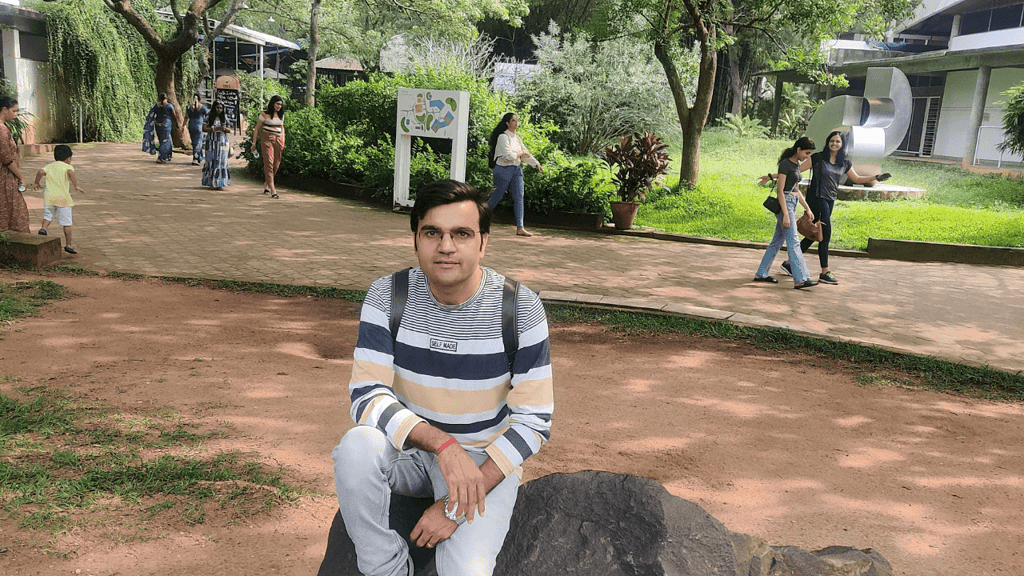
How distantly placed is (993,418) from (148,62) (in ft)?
81.6

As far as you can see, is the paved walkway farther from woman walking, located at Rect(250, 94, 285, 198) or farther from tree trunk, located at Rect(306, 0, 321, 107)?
tree trunk, located at Rect(306, 0, 321, 107)

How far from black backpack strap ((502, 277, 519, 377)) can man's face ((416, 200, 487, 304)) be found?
106 millimetres

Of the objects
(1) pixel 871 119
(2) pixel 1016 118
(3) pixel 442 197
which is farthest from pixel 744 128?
(3) pixel 442 197

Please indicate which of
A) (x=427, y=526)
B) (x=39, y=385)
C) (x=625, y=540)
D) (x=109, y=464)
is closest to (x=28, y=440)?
(x=109, y=464)

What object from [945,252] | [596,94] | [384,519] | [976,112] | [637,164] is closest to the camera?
[384,519]

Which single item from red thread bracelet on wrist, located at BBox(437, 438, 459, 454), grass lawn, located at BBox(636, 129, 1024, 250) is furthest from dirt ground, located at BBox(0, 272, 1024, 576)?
grass lawn, located at BBox(636, 129, 1024, 250)

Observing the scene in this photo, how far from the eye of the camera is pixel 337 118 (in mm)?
17547

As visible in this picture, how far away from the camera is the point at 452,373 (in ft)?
7.75

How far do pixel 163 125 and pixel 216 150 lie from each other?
5.26 metres

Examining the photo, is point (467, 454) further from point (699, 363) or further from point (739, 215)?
point (739, 215)

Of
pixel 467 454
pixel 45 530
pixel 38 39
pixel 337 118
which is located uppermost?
pixel 38 39

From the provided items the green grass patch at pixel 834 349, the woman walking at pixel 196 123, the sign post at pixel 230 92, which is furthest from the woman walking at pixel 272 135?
the sign post at pixel 230 92

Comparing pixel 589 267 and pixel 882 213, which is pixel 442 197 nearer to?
pixel 589 267

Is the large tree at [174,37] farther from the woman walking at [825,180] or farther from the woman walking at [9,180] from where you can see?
the woman walking at [825,180]
